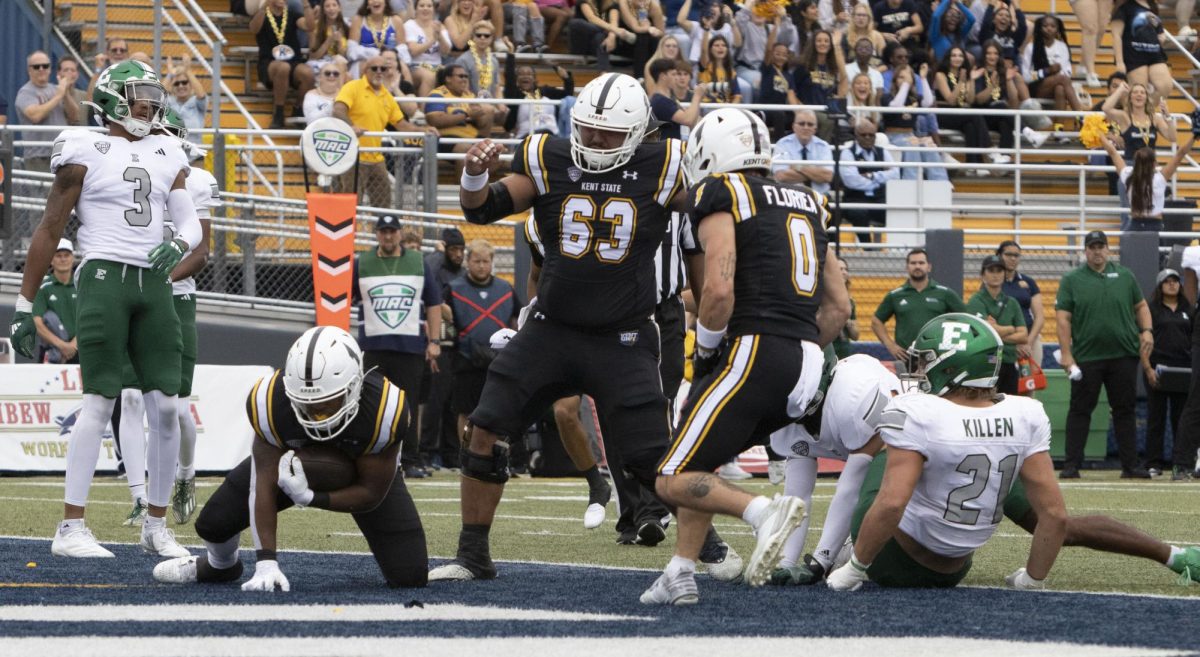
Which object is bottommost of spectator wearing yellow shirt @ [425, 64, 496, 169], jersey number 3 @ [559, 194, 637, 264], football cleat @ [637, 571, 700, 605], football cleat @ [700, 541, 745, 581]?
football cleat @ [700, 541, 745, 581]

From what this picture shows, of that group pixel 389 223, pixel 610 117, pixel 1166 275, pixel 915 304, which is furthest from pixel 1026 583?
pixel 1166 275

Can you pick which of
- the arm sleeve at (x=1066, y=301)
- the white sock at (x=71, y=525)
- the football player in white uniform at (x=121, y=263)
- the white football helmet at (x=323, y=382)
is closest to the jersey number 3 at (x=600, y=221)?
the white football helmet at (x=323, y=382)

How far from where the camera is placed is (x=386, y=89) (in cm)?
1591

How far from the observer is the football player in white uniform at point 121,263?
7.16m

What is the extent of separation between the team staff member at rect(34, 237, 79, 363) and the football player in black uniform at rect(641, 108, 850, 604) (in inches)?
320

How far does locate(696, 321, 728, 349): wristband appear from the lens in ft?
19.0

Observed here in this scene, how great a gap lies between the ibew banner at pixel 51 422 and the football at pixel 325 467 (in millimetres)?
7601

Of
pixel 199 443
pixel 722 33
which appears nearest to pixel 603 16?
pixel 722 33

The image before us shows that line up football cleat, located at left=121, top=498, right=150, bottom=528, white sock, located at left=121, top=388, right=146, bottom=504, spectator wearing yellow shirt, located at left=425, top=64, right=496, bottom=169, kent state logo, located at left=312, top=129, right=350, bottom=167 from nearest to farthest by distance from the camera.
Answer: white sock, located at left=121, top=388, right=146, bottom=504 < football cleat, located at left=121, top=498, right=150, bottom=528 < kent state logo, located at left=312, top=129, right=350, bottom=167 < spectator wearing yellow shirt, located at left=425, top=64, right=496, bottom=169

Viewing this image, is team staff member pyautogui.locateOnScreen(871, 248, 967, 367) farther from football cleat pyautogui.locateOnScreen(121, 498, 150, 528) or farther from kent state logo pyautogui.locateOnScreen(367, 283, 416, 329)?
football cleat pyautogui.locateOnScreen(121, 498, 150, 528)

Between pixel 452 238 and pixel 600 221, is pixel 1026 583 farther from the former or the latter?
pixel 452 238

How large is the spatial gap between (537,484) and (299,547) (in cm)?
520

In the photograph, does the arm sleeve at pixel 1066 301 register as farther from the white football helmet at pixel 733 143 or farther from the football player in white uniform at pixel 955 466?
the white football helmet at pixel 733 143

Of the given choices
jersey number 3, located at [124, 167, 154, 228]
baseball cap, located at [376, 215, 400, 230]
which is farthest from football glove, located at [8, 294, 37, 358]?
baseball cap, located at [376, 215, 400, 230]
